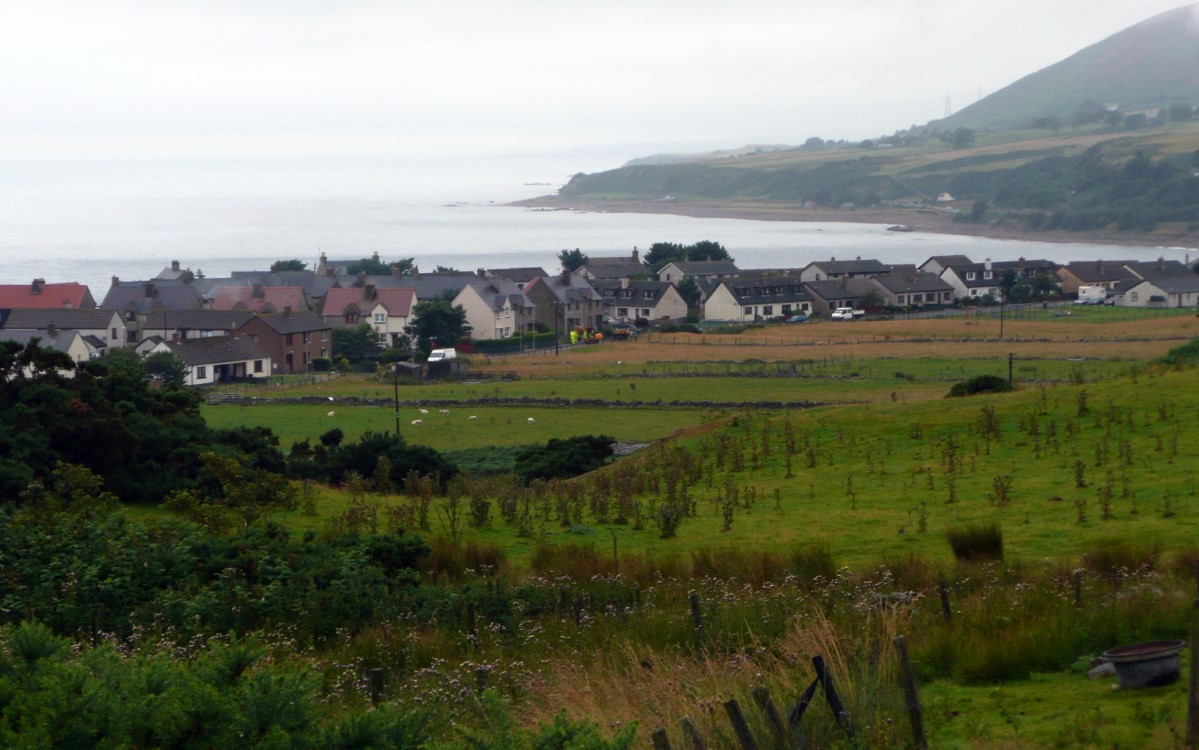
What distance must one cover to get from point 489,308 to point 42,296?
3091cm

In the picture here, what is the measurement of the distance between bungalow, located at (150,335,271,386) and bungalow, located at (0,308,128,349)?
711 cm

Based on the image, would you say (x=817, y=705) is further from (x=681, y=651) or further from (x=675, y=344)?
(x=675, y=344)

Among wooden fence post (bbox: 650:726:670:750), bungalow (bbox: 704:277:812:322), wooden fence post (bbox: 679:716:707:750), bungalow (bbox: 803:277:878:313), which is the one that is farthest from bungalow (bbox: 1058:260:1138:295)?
wooden fence post (bbox: 650:726:670:750)

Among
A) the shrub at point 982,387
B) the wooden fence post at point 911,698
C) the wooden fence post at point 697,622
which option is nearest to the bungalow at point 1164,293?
the shrub at point 982,387

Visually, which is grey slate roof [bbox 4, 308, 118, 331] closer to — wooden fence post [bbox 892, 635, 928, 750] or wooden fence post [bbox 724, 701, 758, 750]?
wooden fence post [bbox 892, 635, 928, 750]

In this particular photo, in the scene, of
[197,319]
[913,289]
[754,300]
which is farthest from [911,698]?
[913,289]

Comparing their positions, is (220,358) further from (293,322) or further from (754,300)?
(754,300)

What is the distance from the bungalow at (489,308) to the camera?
85.4m

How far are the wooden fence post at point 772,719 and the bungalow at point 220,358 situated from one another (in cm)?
5964

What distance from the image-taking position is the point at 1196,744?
729cm

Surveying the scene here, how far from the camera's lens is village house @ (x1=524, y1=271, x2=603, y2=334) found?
308ft

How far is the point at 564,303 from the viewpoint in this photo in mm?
93750

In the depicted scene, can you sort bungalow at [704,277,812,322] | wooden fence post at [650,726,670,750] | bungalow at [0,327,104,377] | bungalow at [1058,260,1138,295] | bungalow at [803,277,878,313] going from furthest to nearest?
bungalow at [1058,260,1138,295] < bungalow at [803,277,878,313] < bungalow at [704,277,812,322] < bungalow at [0,327,104,377] < wooden fence post at [650,726,670,750]

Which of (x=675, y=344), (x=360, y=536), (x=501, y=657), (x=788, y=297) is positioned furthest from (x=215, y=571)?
(x=788, y=297)
